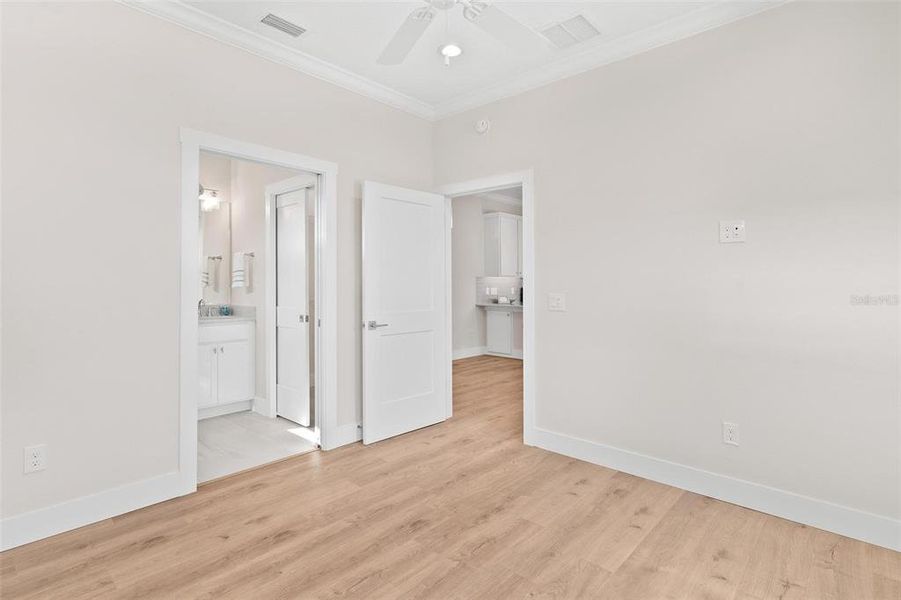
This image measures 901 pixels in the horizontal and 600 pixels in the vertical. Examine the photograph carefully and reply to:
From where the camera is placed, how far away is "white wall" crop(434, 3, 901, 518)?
7.39 ft

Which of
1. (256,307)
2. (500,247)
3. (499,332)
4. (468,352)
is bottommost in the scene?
(468,352)

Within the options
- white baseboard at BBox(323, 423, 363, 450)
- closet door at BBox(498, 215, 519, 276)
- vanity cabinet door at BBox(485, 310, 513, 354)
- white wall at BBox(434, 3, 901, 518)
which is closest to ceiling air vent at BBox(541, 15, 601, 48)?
white wall at BBox(434, 3, 901, 518)

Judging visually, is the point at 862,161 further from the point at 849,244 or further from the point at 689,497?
the point at 689,497

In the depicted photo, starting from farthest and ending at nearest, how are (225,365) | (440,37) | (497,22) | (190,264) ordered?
(225,365) → (440,37) → (190,264) → (497,22)

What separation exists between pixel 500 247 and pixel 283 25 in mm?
5587

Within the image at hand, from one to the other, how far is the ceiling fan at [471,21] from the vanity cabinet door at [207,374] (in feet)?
10.8

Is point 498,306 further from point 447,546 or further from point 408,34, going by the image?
point 408,34

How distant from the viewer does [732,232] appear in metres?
2.64

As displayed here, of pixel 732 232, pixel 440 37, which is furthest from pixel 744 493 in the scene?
pixel 440 37

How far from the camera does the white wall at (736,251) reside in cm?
225

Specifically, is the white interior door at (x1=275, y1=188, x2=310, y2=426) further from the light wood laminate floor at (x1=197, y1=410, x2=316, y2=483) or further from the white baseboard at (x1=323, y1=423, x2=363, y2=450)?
the white baseboard at (x1=323, y1=423, x2=363, y2=450)

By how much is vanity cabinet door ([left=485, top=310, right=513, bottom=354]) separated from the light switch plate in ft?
14.4

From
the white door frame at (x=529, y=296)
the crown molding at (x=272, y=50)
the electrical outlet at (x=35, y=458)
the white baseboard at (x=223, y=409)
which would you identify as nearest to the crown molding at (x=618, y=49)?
the crown molding at (x=272, y=50)

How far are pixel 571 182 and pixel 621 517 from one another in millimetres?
2243
